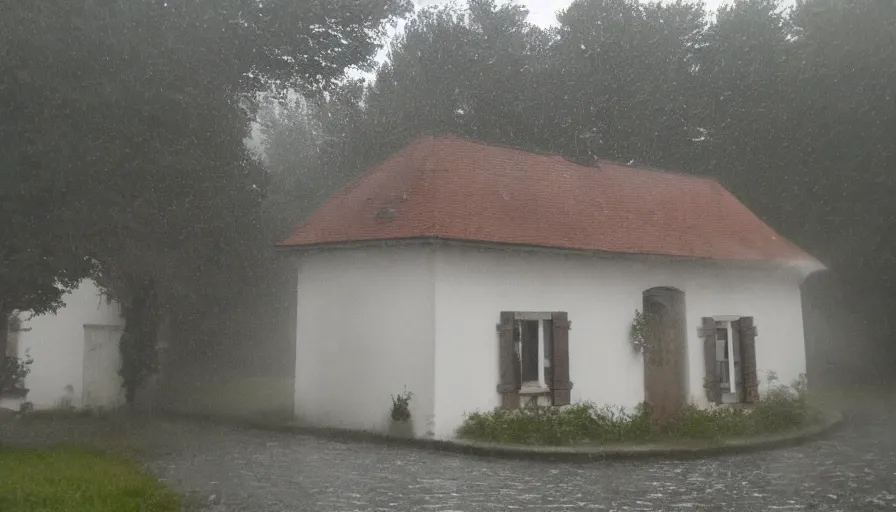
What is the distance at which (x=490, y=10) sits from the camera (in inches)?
1342

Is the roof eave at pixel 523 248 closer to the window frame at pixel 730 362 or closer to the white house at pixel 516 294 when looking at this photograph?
the white house at pixel 516 294

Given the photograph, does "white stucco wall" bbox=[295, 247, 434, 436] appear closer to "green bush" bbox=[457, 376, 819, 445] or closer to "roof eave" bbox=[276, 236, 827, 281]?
"roof eave" bbox=[276, 236, 827, 281]

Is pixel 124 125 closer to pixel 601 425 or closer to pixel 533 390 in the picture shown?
pixel 533 390

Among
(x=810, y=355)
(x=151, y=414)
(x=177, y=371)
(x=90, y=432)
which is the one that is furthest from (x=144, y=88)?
(x=810, y=355)

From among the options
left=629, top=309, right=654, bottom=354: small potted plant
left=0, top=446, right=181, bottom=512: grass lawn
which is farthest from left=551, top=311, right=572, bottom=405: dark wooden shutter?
left=0, top=446, right=181, bottom=512: grass lawn

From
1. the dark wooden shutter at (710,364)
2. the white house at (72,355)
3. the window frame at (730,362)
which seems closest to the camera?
the dark wooden shutter at (710,364)

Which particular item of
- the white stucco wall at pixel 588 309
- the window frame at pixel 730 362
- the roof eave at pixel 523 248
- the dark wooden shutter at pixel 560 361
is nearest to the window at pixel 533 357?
the dark wooden shutter at pixel 560 361

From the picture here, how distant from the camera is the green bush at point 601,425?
13.2 m

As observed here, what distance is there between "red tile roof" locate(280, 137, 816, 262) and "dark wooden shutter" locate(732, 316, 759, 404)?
1.57 m

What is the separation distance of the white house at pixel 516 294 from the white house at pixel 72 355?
687 centimetres

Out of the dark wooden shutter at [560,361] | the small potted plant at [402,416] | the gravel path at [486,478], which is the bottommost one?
the gravel path at [486,478]

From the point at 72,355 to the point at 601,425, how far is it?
13.6 metres

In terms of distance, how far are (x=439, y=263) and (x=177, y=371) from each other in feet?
40.7

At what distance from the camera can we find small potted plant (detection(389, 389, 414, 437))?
13833mm
